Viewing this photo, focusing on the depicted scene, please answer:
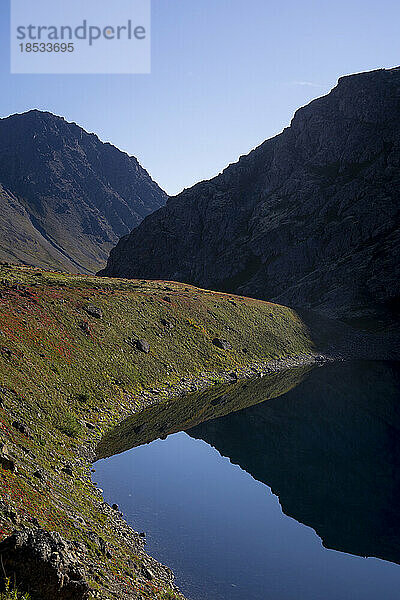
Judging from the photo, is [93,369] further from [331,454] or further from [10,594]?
[10,594]

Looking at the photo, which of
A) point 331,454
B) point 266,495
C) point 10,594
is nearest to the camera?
point 10,594

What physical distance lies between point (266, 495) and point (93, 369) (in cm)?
2658

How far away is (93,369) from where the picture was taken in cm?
5678

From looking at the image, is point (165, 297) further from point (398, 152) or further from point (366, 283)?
point (398, 152)

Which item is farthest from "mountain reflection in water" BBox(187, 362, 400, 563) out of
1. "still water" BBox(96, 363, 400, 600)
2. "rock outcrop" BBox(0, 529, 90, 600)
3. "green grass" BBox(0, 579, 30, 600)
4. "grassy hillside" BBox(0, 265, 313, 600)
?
"green grass" BBox(0, 579, 30, 600)

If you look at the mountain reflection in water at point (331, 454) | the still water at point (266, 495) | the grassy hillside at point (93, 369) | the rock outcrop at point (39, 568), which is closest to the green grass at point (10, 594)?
the rock outcrop at point (39, 568)

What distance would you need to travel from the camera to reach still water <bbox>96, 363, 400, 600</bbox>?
28000 mm

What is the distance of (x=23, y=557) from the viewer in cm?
1521

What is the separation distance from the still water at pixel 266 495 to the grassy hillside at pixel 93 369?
327 centimetres

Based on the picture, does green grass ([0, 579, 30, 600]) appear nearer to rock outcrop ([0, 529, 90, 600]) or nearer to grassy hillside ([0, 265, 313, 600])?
rock outcrop ([0, 529, 90, 600])

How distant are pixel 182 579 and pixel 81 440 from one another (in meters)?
18.7

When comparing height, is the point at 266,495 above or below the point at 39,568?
below

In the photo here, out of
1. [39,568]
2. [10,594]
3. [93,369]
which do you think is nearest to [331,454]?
[93,369]

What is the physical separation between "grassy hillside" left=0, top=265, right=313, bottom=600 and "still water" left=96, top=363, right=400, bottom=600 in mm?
3269
